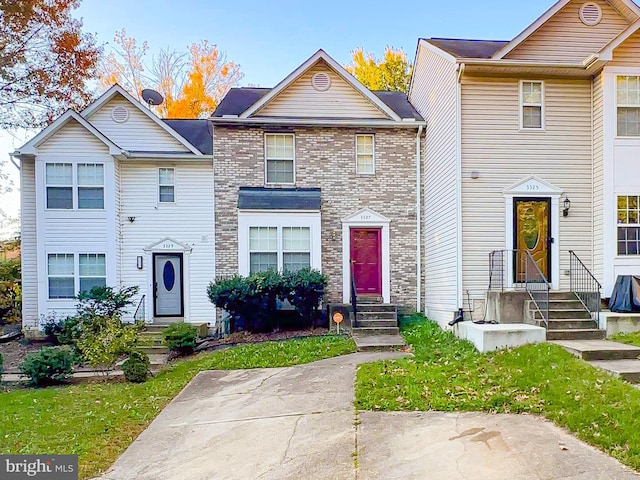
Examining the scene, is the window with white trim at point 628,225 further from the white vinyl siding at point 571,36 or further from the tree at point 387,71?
the tree at point 387,71

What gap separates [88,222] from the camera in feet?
39.3

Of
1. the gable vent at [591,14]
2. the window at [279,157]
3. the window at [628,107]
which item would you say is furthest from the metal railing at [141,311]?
the gable vent at [591,14]

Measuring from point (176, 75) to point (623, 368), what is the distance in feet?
70.9

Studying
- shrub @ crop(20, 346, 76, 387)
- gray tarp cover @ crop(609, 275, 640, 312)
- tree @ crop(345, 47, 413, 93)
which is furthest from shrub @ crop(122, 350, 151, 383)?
tree @ crop(345, 47, 413, 93)

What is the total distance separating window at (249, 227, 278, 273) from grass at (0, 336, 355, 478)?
289 cm

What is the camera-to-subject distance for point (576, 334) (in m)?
8.05

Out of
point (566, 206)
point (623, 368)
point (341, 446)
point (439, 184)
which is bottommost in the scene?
point (341, 446)

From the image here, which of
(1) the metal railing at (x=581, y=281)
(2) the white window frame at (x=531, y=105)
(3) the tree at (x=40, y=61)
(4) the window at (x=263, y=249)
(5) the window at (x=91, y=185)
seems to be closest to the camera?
(1) the metal railing at (x=581, y=281)

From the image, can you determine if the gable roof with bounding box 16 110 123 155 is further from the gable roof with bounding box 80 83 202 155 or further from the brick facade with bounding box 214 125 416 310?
the brick facade with bounding box 214 125 416 310

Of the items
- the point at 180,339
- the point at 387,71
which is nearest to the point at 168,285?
the point at 180,339

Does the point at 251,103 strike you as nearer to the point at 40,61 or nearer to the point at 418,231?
the point at 418,231

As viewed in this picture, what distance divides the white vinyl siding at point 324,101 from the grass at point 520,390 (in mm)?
7318

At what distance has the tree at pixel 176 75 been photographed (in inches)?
814

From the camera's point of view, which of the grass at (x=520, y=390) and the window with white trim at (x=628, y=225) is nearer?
the grass at (x=520, y=390)
